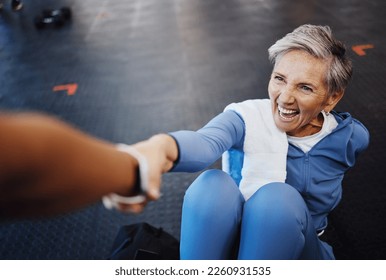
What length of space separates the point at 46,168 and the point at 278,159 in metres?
0.84

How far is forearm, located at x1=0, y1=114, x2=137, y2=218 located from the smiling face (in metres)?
0.74

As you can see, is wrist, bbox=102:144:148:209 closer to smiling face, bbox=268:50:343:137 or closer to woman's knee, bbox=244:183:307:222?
woman's knee, bbox=244:183:307:222

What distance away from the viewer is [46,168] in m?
0.38

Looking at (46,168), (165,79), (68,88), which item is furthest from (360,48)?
(46,168)

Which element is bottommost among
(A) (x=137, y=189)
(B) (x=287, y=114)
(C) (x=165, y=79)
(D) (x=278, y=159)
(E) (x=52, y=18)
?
(C) (x=165, y=79)

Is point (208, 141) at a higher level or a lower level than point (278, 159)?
higher

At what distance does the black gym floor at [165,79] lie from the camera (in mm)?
1680

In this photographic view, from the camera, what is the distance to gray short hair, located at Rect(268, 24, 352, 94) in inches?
39.7

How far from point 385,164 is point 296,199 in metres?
1.28

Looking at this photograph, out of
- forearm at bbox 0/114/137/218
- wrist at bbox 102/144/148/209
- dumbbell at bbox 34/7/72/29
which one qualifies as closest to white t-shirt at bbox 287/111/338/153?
wrist at bbox 102/144/148/209

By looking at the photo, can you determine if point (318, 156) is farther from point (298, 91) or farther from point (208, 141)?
point (208, 141)

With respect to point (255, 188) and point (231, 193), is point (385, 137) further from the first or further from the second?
point (231, 193)

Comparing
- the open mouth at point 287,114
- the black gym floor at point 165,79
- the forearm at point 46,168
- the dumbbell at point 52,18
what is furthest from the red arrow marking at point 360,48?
the dumbbell at point 52,18
